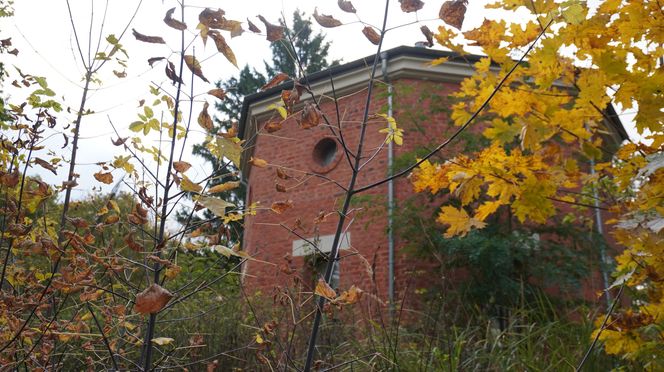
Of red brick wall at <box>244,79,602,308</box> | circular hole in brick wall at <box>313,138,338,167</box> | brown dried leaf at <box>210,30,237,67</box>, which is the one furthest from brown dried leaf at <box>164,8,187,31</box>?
circular hole in brick wall at <box>313,138,338,167</box>

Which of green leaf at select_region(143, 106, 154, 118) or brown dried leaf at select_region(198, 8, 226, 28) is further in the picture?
green leaf at select_region(143, 106, 154, 118)

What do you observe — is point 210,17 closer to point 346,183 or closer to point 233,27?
point 233,27

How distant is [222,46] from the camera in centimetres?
166

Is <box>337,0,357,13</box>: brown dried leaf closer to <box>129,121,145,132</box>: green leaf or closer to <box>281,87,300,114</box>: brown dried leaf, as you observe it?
<box>281,87,300,114</box>: brown dried leaf

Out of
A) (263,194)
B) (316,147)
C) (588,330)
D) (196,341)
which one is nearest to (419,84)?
(316,147)

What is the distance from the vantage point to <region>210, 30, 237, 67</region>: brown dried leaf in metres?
1.65

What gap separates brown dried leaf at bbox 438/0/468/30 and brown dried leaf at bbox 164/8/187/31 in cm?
70

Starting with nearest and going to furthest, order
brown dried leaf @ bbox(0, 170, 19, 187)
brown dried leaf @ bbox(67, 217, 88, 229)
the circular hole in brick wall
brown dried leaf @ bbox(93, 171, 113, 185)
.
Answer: brown dried leaf @ bbox(67, 217, 88, 229) → brown dried leaf @ bbox(93, 171, 113, 185) → brown dried leaf @ bbox(0, 170, 19, 187) → the circular hole in brick wall

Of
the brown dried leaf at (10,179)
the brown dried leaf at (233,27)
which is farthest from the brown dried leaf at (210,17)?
Answer: the brown dried leaf at (10,179)

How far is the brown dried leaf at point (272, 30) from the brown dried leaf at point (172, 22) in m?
0.21

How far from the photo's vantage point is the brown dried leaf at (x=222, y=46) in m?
1.65

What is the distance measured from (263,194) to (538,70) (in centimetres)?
1042

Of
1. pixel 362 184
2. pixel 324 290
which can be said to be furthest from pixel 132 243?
pixel 362 184

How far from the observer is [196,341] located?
2494mm
